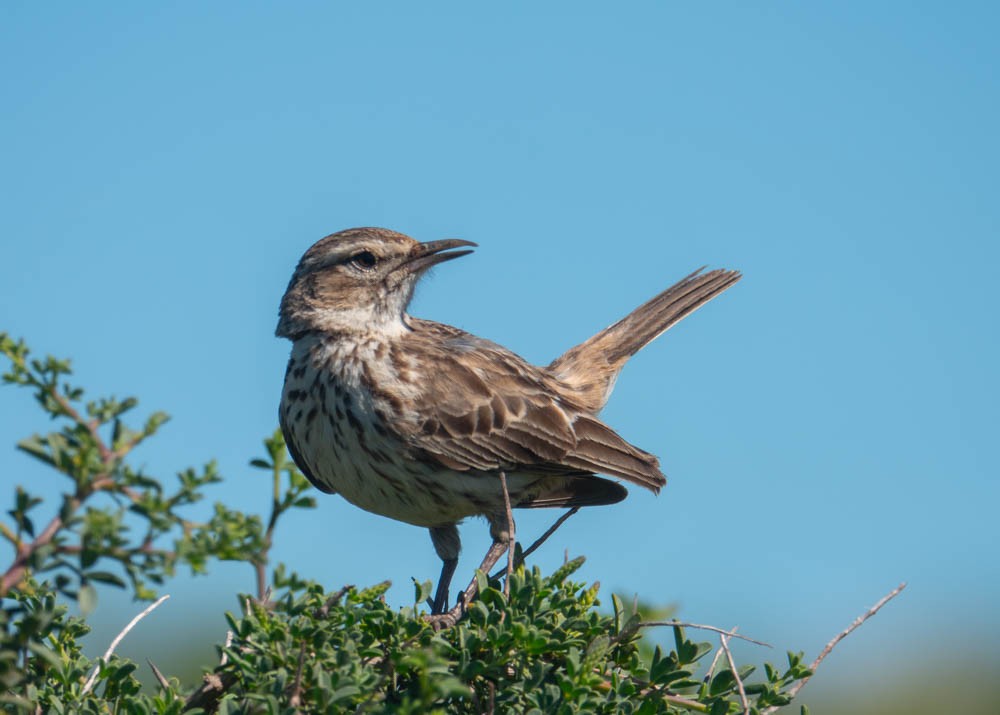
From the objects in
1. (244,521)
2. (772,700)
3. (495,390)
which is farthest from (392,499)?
(244,521)

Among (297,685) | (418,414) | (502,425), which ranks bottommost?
(297,685)

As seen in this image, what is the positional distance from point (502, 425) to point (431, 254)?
1.28 m

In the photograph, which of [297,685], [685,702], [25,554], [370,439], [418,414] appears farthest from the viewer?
[418,414]

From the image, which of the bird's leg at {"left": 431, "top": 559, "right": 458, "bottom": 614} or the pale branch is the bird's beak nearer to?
the bird's leg at {"left": 431, "top": 559, "right": 458, "bottom": 614}

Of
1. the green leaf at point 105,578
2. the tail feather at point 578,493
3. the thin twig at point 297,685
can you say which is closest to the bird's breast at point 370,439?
the tail feather at point 578,493

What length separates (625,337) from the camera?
9.46 metres

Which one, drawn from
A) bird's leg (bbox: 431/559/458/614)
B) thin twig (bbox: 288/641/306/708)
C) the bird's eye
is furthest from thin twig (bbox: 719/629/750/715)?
the bird's eye

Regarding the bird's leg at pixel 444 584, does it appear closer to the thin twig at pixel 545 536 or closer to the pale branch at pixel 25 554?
the thin twig at pixel 545 536

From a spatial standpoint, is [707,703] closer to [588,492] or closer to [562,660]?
[562,660]

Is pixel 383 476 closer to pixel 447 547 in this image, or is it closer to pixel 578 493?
pixel 447 547

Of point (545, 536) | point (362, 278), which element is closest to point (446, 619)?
point (545, 536)

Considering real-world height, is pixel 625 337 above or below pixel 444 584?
above

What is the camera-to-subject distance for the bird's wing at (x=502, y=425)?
7.02 m

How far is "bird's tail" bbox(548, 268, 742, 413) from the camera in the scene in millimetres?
9078
